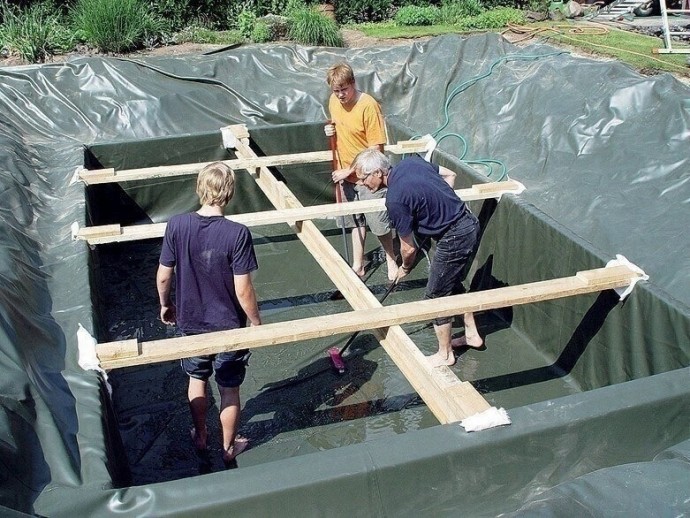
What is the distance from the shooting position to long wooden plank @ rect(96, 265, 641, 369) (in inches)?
126

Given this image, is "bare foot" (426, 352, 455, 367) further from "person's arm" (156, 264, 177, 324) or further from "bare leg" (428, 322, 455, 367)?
"person's arm" (156, 264, 177, 324)

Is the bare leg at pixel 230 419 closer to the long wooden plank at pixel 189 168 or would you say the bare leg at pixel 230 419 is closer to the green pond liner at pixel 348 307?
the green pond liner at pixel 348 307

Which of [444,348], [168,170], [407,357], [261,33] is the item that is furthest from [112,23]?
[407,357]

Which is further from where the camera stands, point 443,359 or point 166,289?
point 443,359

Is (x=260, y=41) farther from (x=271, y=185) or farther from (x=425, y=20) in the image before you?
(x=271, y=185)

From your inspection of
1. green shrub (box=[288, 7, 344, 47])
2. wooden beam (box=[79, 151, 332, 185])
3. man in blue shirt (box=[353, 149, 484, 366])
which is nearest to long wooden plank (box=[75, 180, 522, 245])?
man in blue shirt (box=[353, 149, 484, 366])

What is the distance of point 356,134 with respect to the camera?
18.0 feet

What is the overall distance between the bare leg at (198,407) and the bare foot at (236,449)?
0.50 feet

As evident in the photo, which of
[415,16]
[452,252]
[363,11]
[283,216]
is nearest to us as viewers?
[452,252]

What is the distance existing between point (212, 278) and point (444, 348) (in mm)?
1920

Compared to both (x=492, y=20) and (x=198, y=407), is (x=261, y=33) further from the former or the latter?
(x=198, y=407)

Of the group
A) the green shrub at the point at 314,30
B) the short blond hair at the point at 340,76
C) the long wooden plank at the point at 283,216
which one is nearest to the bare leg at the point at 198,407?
the long wooden plank at the point at 283,216

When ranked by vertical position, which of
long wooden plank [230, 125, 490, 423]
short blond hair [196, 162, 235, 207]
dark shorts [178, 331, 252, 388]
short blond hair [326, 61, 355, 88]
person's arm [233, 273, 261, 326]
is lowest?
dark shorts [178, 331, 252, 388]

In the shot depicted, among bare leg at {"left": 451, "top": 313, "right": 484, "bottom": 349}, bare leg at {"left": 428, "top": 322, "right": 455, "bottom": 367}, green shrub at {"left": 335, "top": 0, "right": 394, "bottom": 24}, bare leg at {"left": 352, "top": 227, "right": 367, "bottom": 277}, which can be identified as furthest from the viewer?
green shrub at {"left": 335, "top": 0, "right": 394, "bottom": 24}
